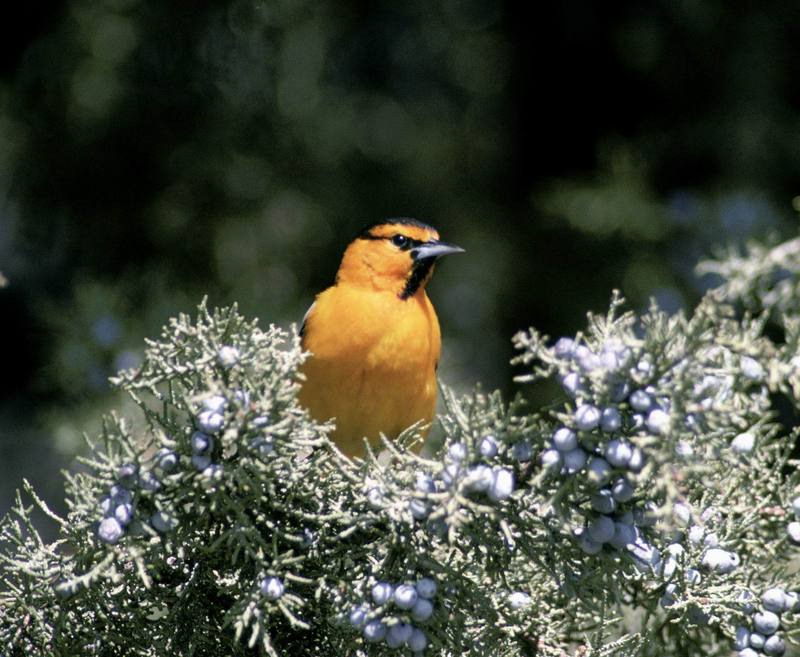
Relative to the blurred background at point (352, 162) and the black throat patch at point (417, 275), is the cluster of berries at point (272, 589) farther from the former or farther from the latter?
the blurred background at point (352, 162)

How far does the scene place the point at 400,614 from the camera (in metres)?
1.69

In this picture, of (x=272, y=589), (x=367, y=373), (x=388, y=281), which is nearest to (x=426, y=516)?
(x=272, y=589)

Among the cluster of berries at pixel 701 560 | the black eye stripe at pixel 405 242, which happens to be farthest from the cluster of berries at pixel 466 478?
the black eye stripe at pixel 405 242

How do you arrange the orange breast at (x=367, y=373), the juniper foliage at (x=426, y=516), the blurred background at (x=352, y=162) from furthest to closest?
the blurred background at (x=352, y=162) < the orange breast at (x=367, y=373) < the juniper foliage at (x=426, y=516)

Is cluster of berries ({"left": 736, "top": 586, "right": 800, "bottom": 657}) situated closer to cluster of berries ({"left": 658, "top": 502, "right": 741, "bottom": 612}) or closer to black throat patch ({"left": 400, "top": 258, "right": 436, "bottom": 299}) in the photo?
cluster of berries ({"left": 658, "top": 502, "right": 741, "bottom": 612})

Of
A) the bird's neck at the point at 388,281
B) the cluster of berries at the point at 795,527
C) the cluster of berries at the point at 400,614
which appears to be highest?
the bird's neck at the point at 388,281

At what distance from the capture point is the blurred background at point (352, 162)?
4.32 meters

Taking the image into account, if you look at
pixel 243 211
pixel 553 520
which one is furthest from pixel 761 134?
pixel 553 520

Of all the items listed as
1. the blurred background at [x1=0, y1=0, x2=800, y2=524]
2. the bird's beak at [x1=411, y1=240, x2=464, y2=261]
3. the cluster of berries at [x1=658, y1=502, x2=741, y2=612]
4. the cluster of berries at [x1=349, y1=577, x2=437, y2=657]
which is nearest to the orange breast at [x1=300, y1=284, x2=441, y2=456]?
the bird's beak at [x1=411, y1=240, x2=464, y2=261]

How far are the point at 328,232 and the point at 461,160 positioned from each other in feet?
3.37

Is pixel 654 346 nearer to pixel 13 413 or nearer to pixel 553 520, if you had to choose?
pixel 553 520

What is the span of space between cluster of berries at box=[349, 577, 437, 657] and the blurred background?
2.44 metres

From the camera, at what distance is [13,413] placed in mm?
4410

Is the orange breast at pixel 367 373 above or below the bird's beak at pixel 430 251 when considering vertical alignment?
below
